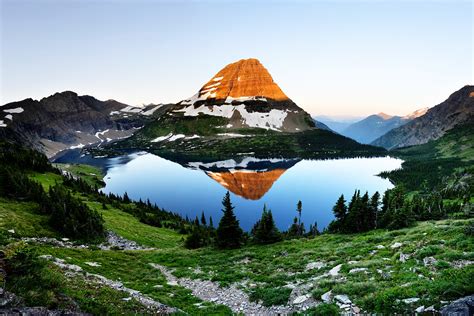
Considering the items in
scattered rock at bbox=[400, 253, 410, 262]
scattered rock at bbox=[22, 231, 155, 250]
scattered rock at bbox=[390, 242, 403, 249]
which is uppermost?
scattered rock at bbox=[400, 253, 410, 262]

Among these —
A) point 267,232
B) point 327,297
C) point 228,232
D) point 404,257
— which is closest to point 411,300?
point 327,297

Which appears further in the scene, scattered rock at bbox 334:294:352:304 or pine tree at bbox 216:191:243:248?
pine tree at bbox 216:191:243:248

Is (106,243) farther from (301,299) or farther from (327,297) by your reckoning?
(327,297)

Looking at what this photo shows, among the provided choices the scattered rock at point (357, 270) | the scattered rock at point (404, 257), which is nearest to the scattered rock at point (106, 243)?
the scattered rock at point (357, 270)

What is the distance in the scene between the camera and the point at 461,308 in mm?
12531

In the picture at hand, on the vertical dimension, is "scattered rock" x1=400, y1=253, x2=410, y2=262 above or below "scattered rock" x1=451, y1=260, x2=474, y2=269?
below

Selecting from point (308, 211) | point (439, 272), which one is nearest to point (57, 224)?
point (439, 272)

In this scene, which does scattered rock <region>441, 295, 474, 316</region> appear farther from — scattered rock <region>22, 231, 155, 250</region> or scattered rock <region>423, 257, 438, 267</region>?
scattered rock <region>22, 231, 155, 250</region>

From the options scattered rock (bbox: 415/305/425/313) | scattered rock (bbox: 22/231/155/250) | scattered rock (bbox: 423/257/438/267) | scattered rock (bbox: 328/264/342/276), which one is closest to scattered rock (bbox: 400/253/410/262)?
scattered rock (bbox: 423/257/438/267)

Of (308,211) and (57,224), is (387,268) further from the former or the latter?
(308,211)

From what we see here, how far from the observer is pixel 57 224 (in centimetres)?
4412

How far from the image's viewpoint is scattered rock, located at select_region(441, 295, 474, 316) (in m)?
12.3

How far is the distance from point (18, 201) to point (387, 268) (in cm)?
5553

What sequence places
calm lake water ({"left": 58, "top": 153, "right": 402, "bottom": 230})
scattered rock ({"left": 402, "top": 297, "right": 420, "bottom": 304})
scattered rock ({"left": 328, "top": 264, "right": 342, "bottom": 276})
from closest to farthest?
1. scattered rock ({"left": 402, "top": 297, "right": 420, "bottom": 304})
2. scattered rock ({"left": 328, "top": 264, "right": 342, "bottom": 276})
3. calm lake water ({"left": 58, "top": 153, "right": 402, "bottom": 230})
